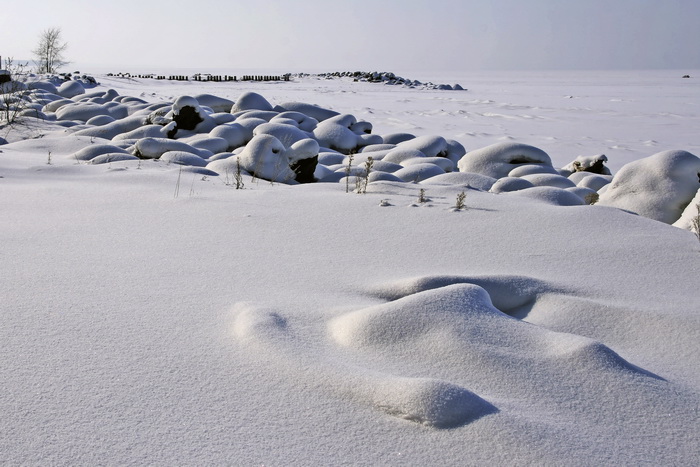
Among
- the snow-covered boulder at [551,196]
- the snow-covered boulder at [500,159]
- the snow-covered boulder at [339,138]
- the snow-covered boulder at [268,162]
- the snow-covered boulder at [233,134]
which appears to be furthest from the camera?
the snow-covered boulder at [339,138]

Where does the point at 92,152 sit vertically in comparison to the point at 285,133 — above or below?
below

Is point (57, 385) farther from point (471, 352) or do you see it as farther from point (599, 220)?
point (599, 220)

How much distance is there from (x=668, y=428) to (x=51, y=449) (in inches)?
49.7

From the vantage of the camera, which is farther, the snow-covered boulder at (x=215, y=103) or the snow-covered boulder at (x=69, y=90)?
the snow-covered boulder at (x=69, y=90)

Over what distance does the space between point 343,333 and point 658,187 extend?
3.82 m

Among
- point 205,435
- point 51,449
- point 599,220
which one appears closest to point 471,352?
point 205,435

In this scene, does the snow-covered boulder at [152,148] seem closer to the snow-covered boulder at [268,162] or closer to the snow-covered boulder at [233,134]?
the snow-covered boulder at [268,162]

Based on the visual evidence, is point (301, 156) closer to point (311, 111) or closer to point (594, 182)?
point (594, 182)

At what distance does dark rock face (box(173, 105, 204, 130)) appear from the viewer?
26.0 feet

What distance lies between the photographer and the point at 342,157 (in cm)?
660

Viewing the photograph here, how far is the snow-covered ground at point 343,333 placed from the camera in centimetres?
119

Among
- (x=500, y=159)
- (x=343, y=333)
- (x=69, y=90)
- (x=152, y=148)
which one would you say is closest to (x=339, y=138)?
(x=500, y=159)

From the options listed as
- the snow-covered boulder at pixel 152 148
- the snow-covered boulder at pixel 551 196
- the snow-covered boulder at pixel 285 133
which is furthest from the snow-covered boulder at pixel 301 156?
the snow-covered boulder at pixel 551 196

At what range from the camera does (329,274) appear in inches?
86.4
